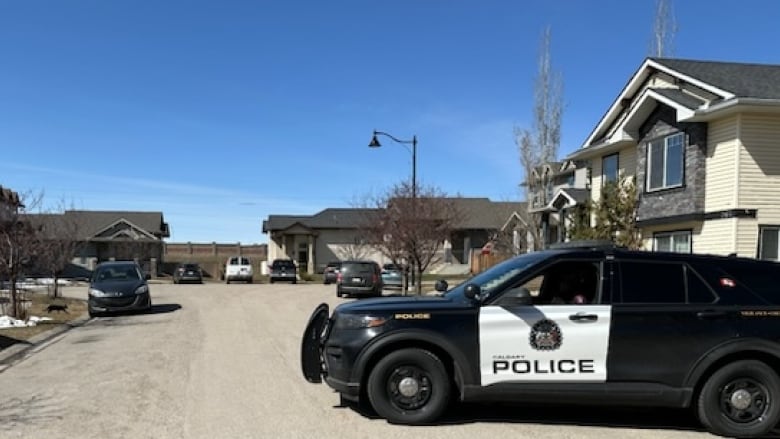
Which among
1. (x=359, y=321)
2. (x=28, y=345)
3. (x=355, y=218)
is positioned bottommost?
(x=28, y=345)

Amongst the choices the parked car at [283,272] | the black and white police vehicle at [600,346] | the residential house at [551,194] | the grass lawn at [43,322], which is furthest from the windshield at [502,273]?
the parked car at [283,272]

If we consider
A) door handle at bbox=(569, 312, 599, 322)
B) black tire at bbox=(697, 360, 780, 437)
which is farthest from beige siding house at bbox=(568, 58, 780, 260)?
door handle at bbox=(569, 312, 599, 322)

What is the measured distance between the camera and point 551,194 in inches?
1534

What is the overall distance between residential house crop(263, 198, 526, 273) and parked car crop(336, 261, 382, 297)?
25.3 m

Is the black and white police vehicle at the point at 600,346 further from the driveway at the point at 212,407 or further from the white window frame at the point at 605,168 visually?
the white window frame at the point at 605,168

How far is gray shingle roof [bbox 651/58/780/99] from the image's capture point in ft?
60.0

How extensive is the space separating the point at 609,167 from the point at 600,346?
1987 cm

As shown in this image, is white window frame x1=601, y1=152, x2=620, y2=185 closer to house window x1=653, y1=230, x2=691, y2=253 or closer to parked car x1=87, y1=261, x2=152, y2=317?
house window x1=653, y1=230, x2=691, y2=253

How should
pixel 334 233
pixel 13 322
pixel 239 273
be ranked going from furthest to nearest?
pixel 334 233
pixel 239 273
pixel 13 322

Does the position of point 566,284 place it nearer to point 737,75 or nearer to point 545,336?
point 545,336

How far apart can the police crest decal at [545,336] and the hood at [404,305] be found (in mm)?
679

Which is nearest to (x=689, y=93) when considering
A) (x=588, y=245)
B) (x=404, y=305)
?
(x=588, y=245)

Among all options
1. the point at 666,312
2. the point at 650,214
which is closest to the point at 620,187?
the point at 650,214

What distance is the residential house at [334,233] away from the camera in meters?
55.3
